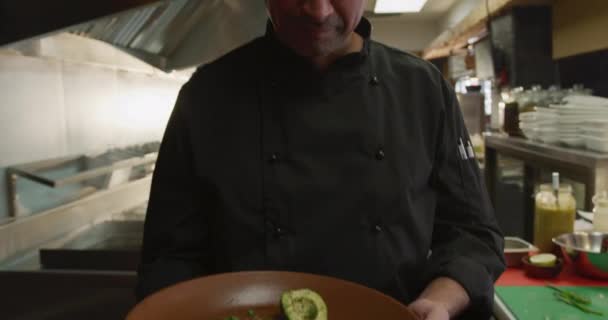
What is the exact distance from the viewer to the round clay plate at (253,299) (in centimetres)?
87

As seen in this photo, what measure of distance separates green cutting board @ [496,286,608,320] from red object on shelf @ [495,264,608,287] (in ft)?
0.14

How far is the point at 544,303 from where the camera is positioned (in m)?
1.74

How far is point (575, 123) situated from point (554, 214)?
1135mm

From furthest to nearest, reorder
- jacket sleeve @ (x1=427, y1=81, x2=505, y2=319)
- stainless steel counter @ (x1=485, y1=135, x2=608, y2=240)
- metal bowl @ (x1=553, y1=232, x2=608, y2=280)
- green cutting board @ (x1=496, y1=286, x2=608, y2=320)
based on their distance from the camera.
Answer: stainless steel counter @ (x1=485, y1=135, x2=608, y2=240) < metal bowl @ (x1=553, y1=232, x2=608, y2=280) < green cutting board @ (x1=496, y1=286, x2=608, y2=320) < jacket sleeve @ (x1=427, y1=81, x2=505, y2=319)

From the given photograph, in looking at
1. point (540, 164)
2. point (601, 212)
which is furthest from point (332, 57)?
point (540, 164)

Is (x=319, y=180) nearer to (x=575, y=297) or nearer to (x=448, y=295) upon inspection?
(x=448, y=295)

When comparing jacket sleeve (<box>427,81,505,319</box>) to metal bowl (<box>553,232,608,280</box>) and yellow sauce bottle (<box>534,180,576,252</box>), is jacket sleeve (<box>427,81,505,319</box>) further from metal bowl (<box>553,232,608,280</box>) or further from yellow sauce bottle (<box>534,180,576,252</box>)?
yellow sauce bottle (<box>534,180,576,252</box>)

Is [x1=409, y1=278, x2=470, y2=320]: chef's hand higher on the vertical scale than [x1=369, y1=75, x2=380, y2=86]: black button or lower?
lower

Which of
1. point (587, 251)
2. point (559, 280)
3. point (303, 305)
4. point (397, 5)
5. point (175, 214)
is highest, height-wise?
point (397, 5)

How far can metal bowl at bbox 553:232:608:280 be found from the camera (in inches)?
74.6

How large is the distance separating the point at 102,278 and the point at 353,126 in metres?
1.05

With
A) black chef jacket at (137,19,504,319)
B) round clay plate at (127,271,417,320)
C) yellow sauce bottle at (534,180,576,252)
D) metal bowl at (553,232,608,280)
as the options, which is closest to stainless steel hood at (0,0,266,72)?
black chef jacket at (137,19,504,319)

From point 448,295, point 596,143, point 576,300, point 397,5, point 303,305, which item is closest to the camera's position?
point 303,305

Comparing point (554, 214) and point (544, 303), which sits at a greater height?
point (554, 214)
